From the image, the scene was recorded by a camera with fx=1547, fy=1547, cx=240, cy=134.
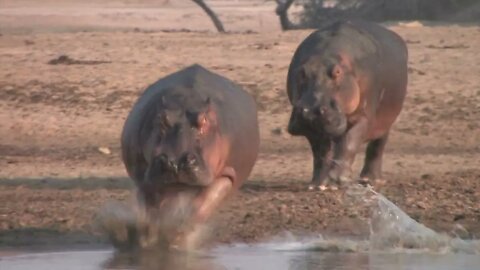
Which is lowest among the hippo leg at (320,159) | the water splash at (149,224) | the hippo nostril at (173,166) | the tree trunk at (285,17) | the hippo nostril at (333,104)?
the tree trunk at (285,17)

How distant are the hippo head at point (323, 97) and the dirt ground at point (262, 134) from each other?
0.45 meters

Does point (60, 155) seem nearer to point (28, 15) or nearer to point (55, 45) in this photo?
point (55, 45)

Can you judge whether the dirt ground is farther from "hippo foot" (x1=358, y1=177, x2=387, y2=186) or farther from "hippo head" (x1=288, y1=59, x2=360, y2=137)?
"hippo head" (x1=288, y1=59, x2=360, y2=137)

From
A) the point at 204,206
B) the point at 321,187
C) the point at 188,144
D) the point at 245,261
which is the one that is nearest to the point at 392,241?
the point at 245,261

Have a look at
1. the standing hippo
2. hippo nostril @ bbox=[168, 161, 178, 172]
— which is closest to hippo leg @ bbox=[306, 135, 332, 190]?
the standing hippo

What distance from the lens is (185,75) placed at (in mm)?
8312

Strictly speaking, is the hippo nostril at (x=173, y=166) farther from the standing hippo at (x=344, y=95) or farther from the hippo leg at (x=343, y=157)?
the hippo leg at (x=343, y=157)

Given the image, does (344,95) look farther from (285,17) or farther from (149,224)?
(285,17)

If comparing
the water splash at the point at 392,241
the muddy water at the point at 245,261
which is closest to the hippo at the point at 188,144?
the muddy water at the point at 245,261

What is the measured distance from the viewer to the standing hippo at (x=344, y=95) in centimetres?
959

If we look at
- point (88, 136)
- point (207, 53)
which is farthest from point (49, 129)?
point (207, 53)

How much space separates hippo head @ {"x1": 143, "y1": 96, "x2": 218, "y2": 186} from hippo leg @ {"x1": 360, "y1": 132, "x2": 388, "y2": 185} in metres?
2.84

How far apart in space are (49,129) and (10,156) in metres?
0.81

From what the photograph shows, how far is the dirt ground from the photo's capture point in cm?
895
